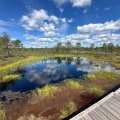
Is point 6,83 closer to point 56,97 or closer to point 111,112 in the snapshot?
point 56,97

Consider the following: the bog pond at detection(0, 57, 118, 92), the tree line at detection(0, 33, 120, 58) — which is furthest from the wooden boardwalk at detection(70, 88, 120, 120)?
the tree line at detection(0, 33, 120, 58)

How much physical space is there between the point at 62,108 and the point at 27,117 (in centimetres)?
456

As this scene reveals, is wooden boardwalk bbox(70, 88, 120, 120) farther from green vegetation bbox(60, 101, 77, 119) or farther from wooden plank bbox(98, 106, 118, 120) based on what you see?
green vegetation bbox(60, 101, 77, 119)

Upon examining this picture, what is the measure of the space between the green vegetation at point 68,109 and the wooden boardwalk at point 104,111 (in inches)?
229

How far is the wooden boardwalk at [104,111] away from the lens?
394 inches

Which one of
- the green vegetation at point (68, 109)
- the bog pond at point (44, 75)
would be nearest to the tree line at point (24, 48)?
the bog pond at point (44, 75)

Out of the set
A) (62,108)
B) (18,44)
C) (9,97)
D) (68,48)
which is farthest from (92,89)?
(68,48)

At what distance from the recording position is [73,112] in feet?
54.8

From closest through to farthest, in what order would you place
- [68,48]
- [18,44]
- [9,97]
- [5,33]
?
1. [9,97]
2. [5,33]
3. [18,44]
4. [68,48]

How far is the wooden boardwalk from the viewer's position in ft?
32.8

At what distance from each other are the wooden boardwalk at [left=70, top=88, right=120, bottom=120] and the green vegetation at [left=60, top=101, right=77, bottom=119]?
5.82 m

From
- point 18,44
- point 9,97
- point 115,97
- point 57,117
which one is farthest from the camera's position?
point 18,44

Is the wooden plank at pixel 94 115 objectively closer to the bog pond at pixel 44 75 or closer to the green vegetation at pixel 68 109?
the green vegetation at pixel 68 109

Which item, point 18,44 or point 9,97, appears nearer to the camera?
point 9,97
